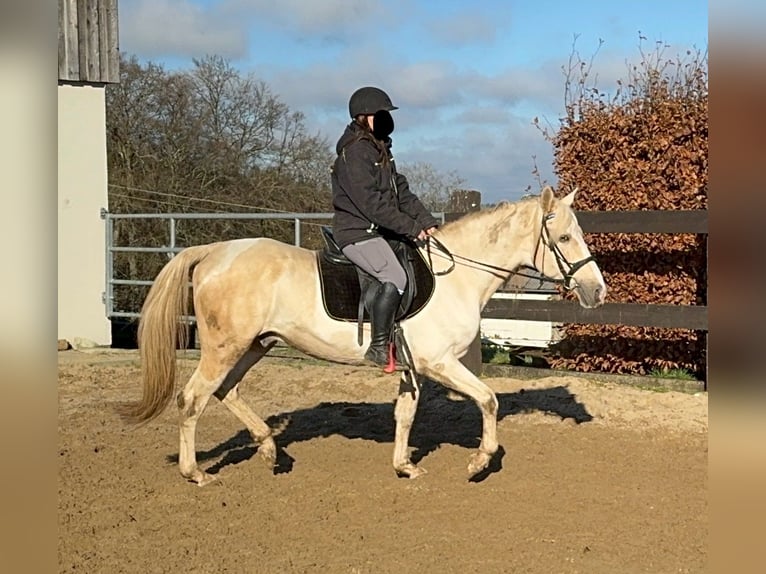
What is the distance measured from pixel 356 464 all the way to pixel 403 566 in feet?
6.78

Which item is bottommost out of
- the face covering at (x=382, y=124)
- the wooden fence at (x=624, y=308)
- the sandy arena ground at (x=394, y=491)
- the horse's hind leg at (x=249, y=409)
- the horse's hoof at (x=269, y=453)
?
the sandy arena ground at (x=394, y=491)

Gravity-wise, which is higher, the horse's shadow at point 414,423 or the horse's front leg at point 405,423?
the horse's front leg at point 405,423

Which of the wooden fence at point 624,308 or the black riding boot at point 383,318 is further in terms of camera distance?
the wooden fence at point 624,308

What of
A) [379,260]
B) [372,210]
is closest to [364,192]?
[372,210]

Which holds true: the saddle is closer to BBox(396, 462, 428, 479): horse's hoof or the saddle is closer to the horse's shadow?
BBox(396, 462, 428, 479): horse's hoof

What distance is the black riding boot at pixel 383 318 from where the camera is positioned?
535cm

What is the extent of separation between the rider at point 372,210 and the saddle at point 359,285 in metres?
0.06

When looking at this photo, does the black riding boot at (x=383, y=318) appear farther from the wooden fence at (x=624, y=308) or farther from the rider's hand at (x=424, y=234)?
the wooden fence at (x=624, y=308)

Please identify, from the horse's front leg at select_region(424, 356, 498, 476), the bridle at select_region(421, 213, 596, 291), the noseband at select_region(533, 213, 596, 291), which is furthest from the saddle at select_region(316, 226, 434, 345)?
the noseband at select_region(533, 213, 596, 291)

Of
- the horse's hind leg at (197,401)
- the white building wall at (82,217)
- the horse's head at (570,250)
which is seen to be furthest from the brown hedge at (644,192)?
the white building wall at (82,217)

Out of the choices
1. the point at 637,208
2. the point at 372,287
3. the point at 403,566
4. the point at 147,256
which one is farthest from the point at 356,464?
the point at 147,256

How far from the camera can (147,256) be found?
14.7 metres

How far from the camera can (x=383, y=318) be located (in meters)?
5.35
